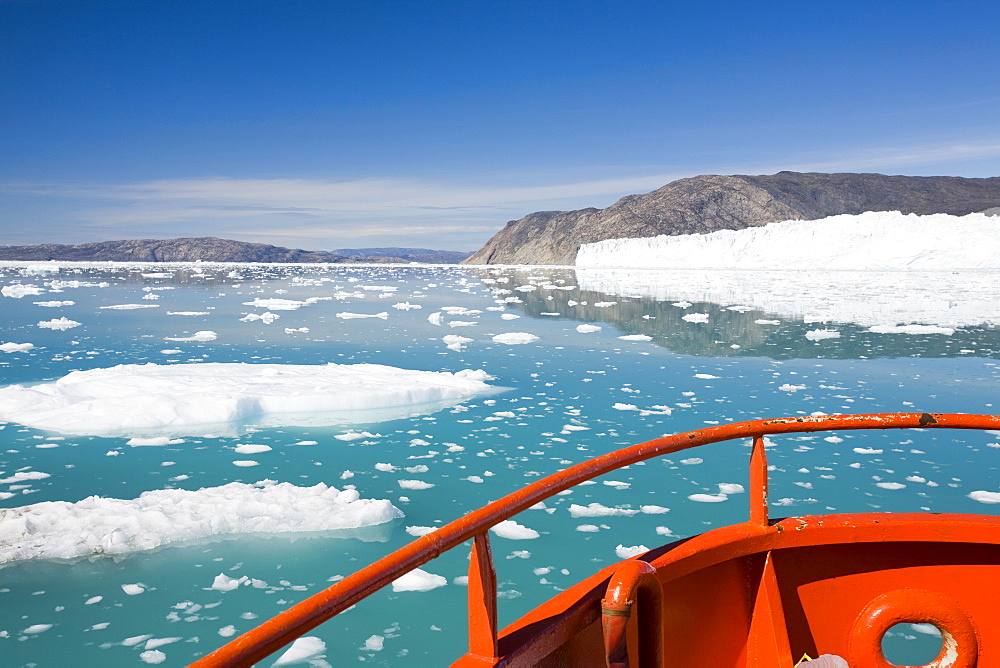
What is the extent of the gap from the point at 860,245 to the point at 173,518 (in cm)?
5124

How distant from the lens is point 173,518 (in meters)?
4.17

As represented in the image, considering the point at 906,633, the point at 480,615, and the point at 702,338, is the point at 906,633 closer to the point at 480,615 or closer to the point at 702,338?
the point at 480,615

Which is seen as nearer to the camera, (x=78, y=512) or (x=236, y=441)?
(x=78, y=512)

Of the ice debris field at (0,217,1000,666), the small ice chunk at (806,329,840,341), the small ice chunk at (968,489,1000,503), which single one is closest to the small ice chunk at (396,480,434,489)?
the ice debris field at (0,217,1000,666)

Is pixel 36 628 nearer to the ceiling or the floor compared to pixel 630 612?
nearer to the floor

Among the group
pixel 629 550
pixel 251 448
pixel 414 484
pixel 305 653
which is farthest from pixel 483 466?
pixel 305 653

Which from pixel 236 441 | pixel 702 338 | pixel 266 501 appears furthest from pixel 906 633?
pixel 702 338

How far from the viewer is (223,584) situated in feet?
11.5

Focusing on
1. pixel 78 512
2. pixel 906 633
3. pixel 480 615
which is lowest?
pixel 906 633

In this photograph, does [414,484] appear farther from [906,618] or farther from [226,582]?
[906,618]

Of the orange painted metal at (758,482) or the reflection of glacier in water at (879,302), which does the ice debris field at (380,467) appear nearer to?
the orange painted metal at (758,482)

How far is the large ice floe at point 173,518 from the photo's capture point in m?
3.83

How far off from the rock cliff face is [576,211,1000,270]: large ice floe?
167 ft

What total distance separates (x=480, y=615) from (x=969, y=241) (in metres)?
51.2
